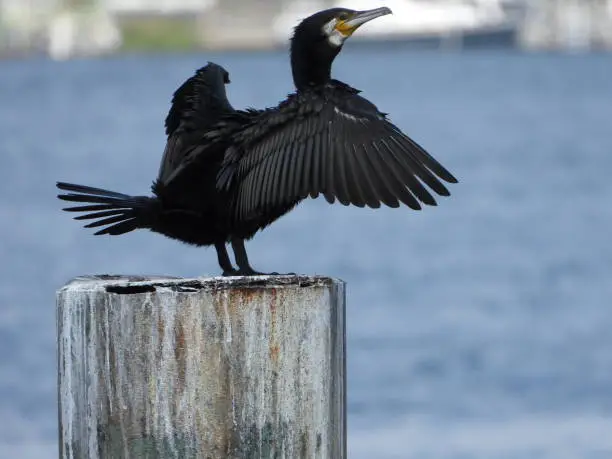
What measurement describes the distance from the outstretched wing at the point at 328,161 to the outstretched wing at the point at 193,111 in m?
0.39

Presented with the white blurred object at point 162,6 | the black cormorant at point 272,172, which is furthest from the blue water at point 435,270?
the white blurred object at point 162,6

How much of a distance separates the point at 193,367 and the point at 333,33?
180 cm

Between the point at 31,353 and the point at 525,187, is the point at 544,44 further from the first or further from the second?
the point at 31,353

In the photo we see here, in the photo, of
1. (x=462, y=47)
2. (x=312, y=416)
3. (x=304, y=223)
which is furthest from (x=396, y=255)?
(x=462, y=47)

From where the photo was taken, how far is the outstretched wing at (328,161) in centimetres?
396

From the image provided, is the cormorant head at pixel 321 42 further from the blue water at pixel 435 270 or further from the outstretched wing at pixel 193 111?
the blue water at pixel 435 270

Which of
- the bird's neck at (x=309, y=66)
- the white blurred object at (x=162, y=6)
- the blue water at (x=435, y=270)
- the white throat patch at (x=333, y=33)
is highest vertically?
the white blurred object at (x=162, y=6)

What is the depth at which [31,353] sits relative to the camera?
12.3 meters

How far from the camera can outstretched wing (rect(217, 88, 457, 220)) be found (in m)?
3.96

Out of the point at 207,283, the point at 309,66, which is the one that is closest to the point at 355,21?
the point at 309,66

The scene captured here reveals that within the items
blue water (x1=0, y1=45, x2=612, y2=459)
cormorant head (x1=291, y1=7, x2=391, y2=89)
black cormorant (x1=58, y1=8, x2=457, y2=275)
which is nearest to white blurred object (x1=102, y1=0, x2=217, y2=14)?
blue water (x1=0, y1=45, x2=612, y2=459)

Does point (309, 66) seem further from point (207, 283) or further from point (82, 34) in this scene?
point (82, 34)

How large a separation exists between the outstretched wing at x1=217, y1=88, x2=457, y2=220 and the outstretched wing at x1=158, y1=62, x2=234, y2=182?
39 centimetres

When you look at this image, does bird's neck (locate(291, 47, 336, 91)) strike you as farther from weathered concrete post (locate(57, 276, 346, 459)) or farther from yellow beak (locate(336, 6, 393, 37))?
weathered concrete post (locate(57, 276, 346, 459))
